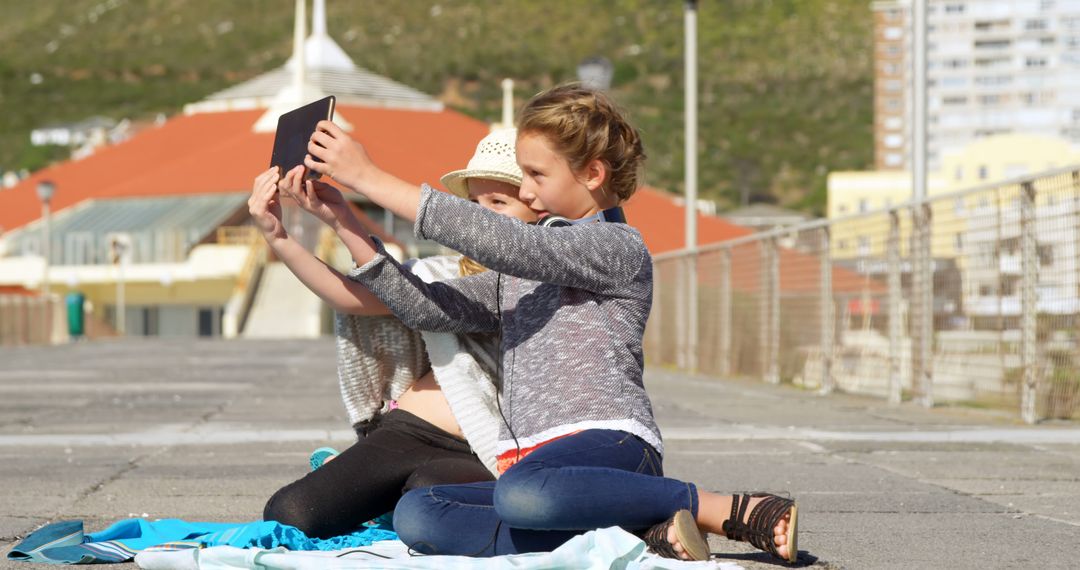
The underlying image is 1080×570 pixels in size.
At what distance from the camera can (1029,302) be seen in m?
9.74

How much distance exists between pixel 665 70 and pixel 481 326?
95295 mm

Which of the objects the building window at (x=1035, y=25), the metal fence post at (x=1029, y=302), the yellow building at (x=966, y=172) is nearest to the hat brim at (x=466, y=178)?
the metal fence post at (x=1029, y=302)

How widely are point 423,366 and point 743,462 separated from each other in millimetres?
2760

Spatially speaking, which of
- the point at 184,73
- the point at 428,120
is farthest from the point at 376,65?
the point at 428,120

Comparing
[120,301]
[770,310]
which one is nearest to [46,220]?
[120,301]

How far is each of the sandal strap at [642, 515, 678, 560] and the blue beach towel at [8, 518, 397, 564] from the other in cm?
91

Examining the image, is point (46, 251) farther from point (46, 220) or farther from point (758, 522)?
point (758, 522)

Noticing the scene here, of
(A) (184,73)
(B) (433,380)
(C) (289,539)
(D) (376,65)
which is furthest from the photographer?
(A) (184,73)

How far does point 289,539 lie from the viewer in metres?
4.34

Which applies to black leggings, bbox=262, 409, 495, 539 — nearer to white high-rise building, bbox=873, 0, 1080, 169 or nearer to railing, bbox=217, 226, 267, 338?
railing, bbox=217, 226, 267, 338

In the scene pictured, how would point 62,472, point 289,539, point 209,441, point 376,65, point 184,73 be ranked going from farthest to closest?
point 184,73 < point 376,65 < point 209,441 < point 62,472 < point 289,539

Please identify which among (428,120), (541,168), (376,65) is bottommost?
(541,168)

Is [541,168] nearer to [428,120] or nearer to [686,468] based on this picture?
[686,468]

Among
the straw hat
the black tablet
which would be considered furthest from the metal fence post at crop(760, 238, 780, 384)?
the black tablet
